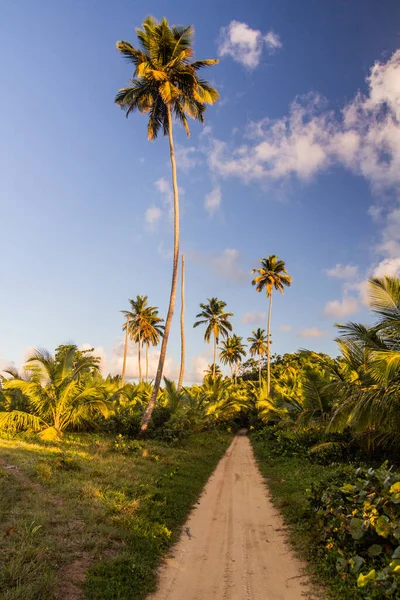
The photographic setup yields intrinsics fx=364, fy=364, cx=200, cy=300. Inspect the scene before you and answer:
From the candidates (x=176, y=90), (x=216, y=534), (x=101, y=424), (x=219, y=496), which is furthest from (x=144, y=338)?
(x=216, y=534)

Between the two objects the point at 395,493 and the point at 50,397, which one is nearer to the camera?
the point at 395,493

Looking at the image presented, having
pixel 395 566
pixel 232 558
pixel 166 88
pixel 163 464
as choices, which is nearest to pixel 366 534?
pixel 395 566

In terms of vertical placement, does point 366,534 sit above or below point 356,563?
above

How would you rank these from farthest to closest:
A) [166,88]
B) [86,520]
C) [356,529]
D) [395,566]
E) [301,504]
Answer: [166,88] < [301,504] < [86,520] < [356,529] < [395,566]

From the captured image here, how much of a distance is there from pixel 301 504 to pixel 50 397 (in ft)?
41.0

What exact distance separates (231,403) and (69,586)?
87.5 feet

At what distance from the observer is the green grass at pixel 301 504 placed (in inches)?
198

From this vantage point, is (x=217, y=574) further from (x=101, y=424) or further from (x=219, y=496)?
(x=101, y=424)

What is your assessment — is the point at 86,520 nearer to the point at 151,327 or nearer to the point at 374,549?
the point at 374,549

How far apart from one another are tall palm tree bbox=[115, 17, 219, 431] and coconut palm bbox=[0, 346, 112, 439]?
3095 millimetres

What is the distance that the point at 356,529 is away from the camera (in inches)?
208

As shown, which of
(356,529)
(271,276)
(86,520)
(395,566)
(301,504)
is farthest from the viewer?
(271,276)

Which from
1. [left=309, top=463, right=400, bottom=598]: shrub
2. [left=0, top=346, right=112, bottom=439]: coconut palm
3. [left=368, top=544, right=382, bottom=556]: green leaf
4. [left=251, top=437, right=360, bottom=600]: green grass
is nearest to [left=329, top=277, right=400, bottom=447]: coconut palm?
[left=251, top=437, right=360, bottom=600]: green grass

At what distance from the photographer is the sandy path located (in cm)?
497
